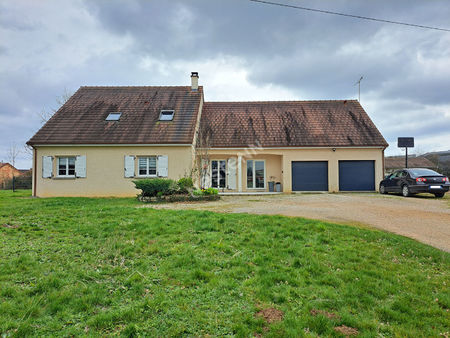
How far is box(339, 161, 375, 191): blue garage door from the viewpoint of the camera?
54.0 ft

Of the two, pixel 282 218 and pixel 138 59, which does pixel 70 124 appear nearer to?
pixel 138 59

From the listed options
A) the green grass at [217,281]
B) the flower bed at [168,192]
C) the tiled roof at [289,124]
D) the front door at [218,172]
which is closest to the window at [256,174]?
the tiled roof at [289,124]

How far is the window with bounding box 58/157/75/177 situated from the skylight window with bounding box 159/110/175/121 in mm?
5499

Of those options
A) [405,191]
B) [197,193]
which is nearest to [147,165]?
[197,193]

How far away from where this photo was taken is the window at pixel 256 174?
674 inches

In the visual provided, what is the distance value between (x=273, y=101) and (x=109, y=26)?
13.0 meters

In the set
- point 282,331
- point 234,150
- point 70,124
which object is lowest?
point 282,331

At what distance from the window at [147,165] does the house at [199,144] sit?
5 cm

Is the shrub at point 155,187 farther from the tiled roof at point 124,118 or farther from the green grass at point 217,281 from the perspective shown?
the green grass at point 217,281

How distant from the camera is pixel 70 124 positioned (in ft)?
49.9

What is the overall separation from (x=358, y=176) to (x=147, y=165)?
12967 millimetres

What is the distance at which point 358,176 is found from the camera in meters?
16.5

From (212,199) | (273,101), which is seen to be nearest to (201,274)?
(212,199)

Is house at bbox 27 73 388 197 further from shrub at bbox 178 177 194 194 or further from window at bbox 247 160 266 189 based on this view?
shrub at bbox 178 177 194 194
